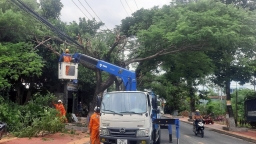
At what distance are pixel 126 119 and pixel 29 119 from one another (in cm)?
748

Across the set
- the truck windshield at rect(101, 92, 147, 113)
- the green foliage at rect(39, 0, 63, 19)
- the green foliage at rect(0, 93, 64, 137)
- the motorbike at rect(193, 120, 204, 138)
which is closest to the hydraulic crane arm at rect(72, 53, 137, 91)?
the truck windshield at rect(101, 92, 147, 113)

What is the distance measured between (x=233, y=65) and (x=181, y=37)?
30.4 feet

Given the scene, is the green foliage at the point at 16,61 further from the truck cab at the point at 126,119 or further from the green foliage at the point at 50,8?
the green foliage at the point at 50,8

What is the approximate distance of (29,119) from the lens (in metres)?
16.2

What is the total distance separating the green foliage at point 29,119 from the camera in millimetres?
14102

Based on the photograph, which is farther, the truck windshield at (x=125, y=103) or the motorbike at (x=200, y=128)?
the motorbike at (x=200, y=128)

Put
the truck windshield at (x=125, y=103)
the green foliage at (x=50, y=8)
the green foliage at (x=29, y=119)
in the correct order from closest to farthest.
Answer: the truck windshield at (x=125, y=103), the green foliage at (x=29, y=119), the green foliage at (x=50, y=8)

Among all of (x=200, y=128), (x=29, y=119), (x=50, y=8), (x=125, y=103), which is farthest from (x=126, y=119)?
(x=50, y=8)

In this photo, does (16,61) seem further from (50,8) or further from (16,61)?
(50,8)

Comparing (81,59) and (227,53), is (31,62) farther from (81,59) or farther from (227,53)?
(227,53)

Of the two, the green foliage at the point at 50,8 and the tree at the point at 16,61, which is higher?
the green foliage at the point at 50,8

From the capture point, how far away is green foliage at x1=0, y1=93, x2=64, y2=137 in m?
14.1

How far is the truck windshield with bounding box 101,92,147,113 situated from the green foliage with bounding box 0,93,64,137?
3835 mm

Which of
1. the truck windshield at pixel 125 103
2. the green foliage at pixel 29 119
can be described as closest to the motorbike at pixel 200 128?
the green foliage at pixel 29 119
